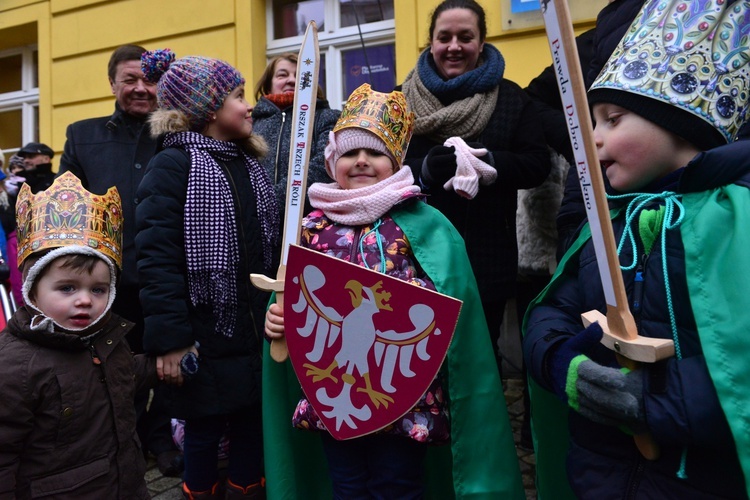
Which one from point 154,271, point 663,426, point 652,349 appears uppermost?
point 154,271

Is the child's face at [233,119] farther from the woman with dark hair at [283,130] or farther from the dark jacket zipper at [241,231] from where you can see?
the woman with dark hair at [283,130]

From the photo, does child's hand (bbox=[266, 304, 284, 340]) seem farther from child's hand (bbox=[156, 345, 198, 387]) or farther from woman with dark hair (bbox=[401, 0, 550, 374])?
woman with dark hair (bbox=[401, 0, 550, 374])

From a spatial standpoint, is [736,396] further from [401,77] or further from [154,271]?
[401,77]

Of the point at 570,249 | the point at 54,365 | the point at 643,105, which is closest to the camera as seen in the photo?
the point at 643,105

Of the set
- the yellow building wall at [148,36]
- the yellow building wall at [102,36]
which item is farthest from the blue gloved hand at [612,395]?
the yellow building wall at [102,36]

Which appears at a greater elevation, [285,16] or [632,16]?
[285,16]

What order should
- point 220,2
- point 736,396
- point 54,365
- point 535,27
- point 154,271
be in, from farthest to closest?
point 220,2 < point 535,27 < point 154,271 < point 54,365 < point 736,396

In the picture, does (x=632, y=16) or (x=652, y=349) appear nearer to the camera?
(x=652, y=349)

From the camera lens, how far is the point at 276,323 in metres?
1.80

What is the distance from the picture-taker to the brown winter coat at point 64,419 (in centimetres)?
175

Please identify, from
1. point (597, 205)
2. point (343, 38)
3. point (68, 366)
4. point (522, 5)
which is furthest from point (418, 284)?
point (343, 38)

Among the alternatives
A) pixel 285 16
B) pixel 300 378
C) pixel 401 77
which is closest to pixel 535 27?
pixel 401 77

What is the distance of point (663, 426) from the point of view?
1.20 meters

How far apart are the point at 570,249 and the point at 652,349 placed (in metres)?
0.49
